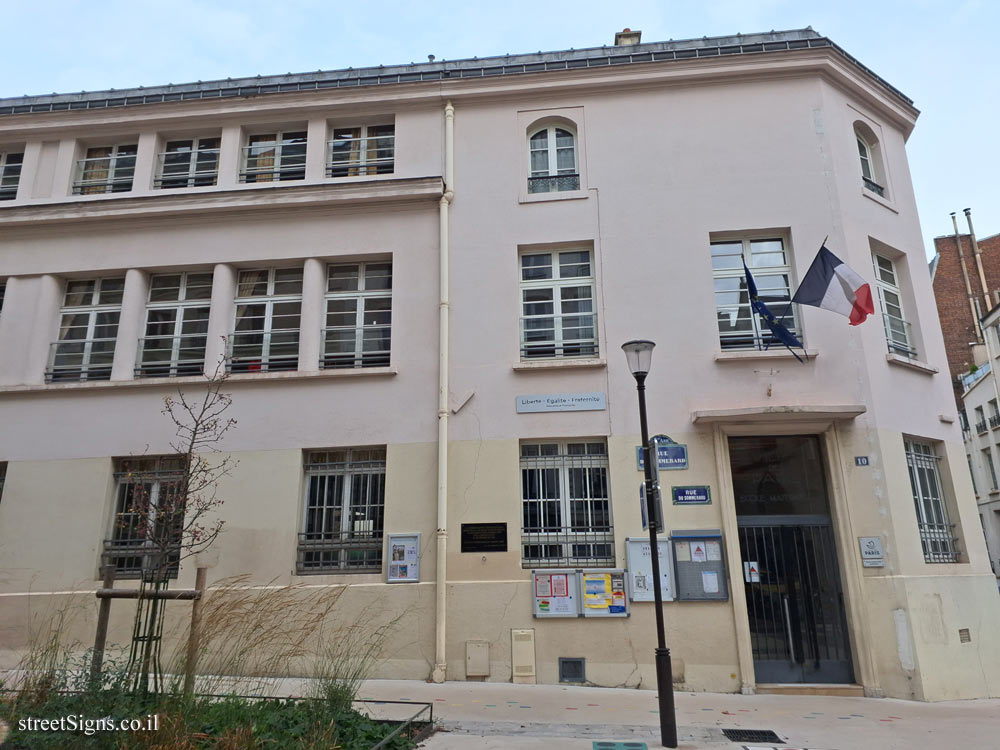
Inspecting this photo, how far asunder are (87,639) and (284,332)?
5598mm

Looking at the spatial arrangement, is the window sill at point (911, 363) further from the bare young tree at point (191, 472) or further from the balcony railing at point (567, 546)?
the bare young tree at point (191, 472)

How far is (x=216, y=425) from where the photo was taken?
38.6ft

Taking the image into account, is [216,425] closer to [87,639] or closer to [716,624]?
[87,639]

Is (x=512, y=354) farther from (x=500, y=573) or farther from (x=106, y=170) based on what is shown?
(x=106, y=170)

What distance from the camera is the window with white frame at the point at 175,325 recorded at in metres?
12.5

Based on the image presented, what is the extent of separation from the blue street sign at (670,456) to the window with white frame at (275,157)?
8.03 meters

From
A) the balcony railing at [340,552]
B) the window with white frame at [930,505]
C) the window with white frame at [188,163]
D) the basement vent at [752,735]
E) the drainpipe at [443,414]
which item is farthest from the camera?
the window with white frame at [188,163]

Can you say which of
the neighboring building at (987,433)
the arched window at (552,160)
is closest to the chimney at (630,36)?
the arched window at (552,160)

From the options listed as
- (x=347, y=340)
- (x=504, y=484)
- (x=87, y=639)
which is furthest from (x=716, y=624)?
(x=87, y=639)

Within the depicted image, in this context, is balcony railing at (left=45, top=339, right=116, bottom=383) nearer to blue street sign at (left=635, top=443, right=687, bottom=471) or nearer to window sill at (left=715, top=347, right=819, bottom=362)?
blue street sign at (left=635, top=443, right=687, bottom=471)

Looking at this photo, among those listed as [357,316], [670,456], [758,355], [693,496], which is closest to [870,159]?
[758,355]

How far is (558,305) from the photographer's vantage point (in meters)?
12.0

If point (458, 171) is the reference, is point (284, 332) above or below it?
below

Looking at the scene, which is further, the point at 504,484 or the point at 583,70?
the point at 583,70
